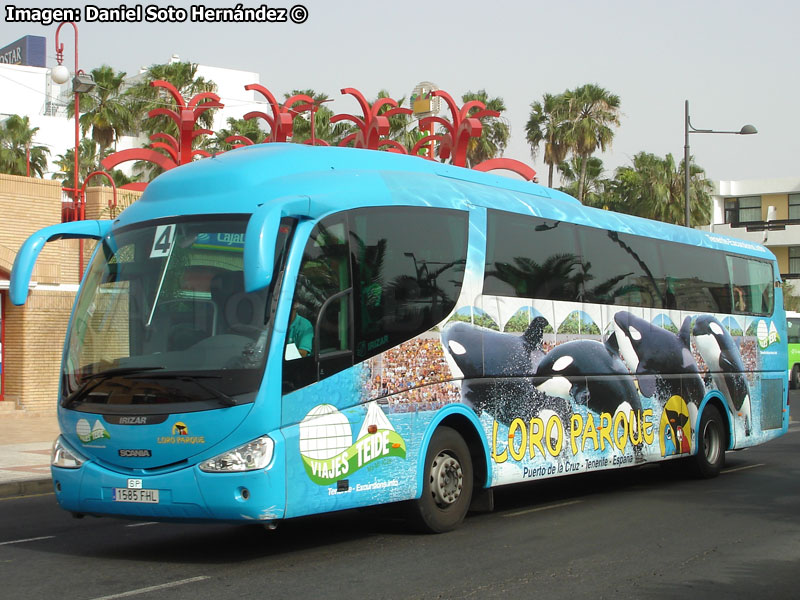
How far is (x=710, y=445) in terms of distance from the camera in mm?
14938

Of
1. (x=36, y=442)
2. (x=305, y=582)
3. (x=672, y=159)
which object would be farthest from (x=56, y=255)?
(x=672, y=159)

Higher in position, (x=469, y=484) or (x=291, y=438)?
(x=291, y=438)

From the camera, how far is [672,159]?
54.5 meters

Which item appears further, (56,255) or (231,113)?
(231,113)

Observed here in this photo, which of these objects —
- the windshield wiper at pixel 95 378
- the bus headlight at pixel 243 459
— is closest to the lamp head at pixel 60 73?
the windshield wiper at pixel 95 378

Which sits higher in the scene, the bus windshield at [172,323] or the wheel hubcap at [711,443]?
the bus windshield at [172,323]

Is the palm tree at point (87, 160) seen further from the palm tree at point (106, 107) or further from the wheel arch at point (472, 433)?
the wheel arch at point (472, 433)

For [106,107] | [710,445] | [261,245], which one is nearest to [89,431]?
[261,245]

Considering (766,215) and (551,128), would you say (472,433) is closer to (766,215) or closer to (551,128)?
(551,128)

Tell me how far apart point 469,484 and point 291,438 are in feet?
8.10

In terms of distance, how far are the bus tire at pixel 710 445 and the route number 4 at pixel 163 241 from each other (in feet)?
27.7

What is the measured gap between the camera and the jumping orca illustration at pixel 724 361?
48.3ft

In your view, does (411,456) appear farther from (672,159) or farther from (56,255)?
(672,159)

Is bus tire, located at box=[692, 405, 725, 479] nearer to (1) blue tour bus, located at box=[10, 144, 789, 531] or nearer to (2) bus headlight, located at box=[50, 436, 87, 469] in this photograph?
(1) blue tour bus, located at box=[10, 144, 789, 531]
